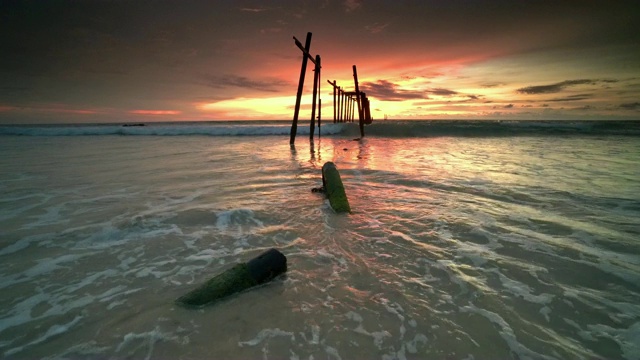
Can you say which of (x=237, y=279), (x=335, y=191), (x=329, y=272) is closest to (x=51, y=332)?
(x=237, y=279)

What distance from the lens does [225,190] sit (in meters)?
6.23

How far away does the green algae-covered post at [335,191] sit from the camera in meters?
4.86

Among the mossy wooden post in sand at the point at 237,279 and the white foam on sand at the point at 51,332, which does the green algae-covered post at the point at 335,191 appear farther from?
the white foam on sand at the point at 51,332

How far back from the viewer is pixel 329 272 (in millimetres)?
2992

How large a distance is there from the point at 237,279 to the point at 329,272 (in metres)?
0.94

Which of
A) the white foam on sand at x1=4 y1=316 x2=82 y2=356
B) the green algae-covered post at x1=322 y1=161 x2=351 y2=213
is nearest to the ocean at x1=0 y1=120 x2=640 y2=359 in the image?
the white foam on sand at x1=4 y1=316 x2=82 y2=356

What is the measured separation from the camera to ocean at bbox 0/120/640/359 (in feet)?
6.87

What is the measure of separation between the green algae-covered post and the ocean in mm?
161

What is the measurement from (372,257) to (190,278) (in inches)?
77.4

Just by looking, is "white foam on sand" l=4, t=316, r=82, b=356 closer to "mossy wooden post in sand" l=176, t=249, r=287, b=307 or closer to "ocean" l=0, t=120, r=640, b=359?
"ocean" l=0, t=120, r=640, b=359

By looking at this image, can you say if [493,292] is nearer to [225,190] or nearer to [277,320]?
[277,320]

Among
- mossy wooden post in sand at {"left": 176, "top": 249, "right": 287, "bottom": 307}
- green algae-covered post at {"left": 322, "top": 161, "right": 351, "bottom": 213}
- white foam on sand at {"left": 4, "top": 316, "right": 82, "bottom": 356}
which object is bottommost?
white foam on sand at {"left": 4, "top": 316, "right": 82, "bottom": 356}

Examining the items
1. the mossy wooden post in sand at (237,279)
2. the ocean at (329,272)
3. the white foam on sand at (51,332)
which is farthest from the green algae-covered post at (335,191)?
the white foam on sand at (51,332)

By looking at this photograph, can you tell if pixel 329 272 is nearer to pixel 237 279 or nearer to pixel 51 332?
pixel 237 279
